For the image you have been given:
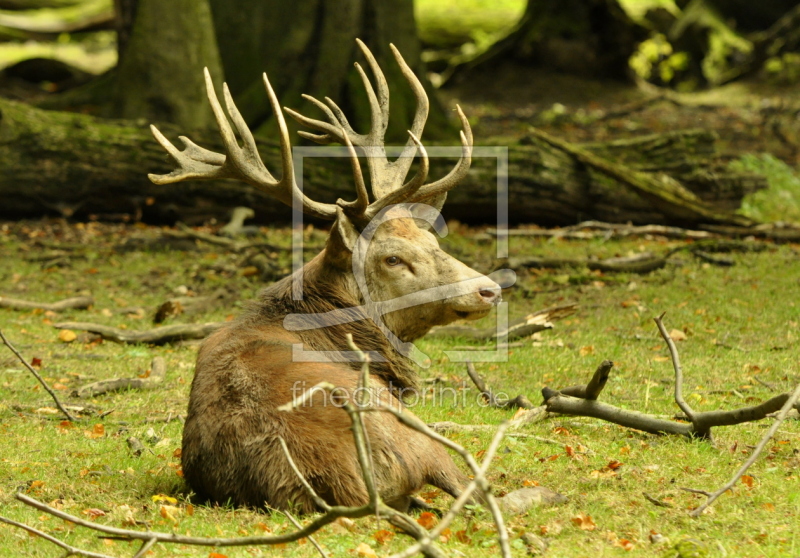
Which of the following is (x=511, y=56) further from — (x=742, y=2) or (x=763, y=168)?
(x=763, y=168)

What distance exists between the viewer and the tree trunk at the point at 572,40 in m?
19.6

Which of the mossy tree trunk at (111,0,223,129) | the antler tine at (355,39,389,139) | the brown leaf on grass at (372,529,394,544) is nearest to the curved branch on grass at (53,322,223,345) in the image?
the antler tine at (355,39,389,139)

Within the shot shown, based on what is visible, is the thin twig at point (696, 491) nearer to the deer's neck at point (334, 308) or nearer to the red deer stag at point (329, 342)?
the red deer stag at point (329, 342)

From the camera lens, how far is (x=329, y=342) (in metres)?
5.20

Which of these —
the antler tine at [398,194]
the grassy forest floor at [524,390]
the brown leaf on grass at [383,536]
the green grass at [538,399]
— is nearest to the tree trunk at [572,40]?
the grassy forest floor at [524,390]

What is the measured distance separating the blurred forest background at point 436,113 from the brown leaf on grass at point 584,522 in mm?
7940

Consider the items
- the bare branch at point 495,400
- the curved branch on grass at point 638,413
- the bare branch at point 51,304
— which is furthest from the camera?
the bare branch at point 51,304

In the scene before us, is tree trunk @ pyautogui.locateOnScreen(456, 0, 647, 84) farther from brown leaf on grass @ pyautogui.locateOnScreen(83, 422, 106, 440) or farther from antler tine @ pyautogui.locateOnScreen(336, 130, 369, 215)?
brown leaf on grass @ pyautogui.locateOnScreen(83, 422, 106, 440)

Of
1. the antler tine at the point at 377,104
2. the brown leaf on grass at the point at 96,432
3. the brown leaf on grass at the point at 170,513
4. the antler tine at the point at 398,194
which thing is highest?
the antler tine at the point at 377,104

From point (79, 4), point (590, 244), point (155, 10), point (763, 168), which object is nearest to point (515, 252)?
point (590, 244)

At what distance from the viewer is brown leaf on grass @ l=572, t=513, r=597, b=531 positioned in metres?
4.25

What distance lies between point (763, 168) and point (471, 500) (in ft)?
36.6

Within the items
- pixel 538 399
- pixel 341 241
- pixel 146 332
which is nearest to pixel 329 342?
pixel 341 241

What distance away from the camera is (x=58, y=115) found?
12.2 metres
